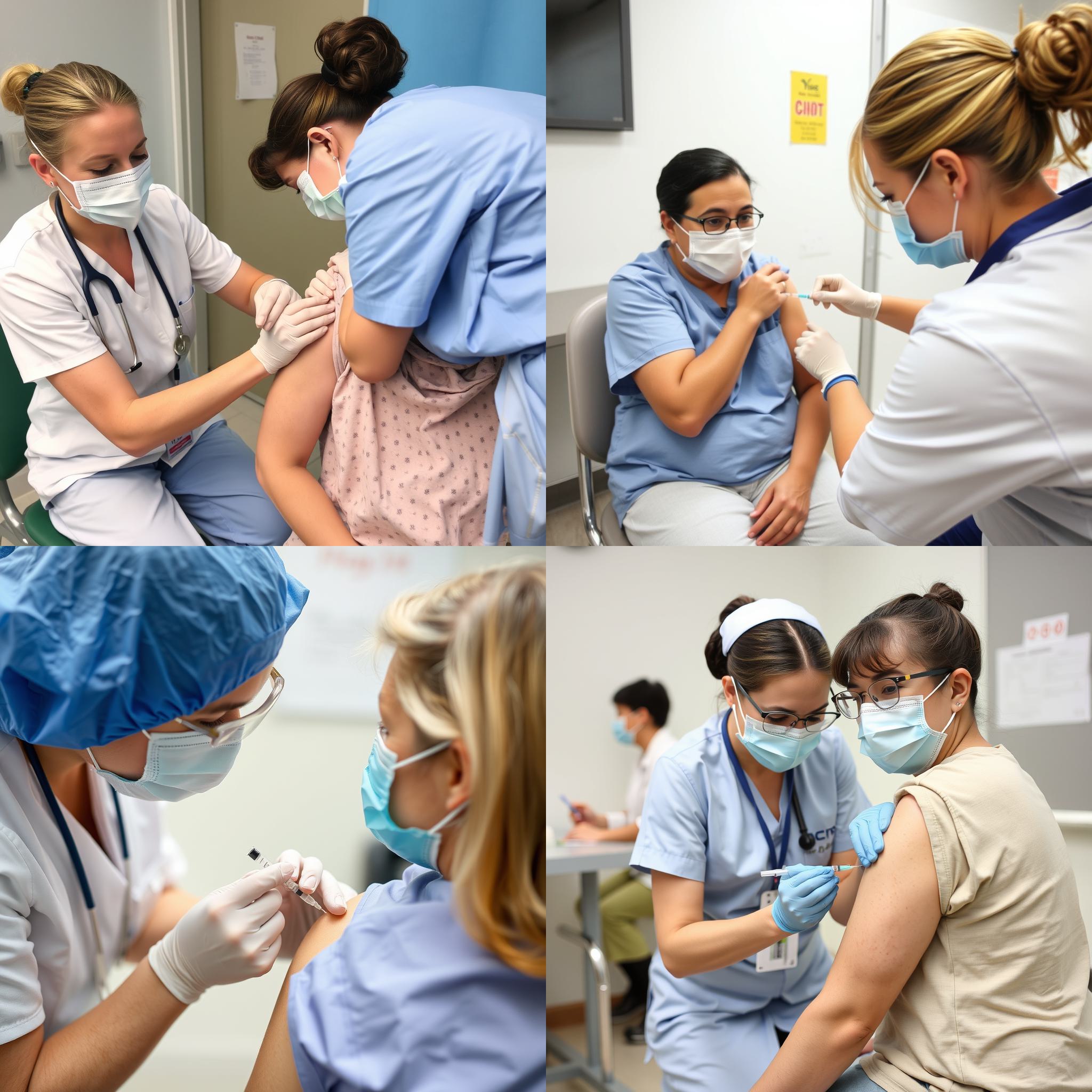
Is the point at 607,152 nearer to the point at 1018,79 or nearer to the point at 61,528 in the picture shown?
the point at 1018,79

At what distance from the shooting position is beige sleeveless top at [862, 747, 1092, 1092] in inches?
41.3

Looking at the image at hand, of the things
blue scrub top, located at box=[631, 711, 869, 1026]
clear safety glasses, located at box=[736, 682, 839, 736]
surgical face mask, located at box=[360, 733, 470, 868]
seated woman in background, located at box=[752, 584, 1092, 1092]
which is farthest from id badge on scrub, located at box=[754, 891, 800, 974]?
surgical face mask, located at box=[360, 733, 470, 868]

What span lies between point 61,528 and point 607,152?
87cm

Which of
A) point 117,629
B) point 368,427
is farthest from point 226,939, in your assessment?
point 368,427

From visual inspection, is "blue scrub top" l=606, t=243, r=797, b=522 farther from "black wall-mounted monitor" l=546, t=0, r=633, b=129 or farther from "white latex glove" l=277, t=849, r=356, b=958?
"white latex glove" l=277, t=849, r=356, b=958

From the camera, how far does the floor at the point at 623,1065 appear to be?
122cm

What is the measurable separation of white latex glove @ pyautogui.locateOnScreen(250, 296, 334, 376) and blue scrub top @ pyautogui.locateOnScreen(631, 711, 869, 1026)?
0.71 meters

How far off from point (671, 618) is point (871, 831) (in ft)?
1.24

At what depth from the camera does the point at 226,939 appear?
1.04m

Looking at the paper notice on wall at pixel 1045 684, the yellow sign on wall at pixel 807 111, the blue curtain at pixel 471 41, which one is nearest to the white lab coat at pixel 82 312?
the blue curtain at pixel 471 41

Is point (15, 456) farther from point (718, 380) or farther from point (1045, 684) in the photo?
point (1045, 684)

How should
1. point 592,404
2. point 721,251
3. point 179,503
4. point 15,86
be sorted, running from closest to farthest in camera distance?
1. point 15,86
2. point 179,503
3. point 721,251
4. point 592,404

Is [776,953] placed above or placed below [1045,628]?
below

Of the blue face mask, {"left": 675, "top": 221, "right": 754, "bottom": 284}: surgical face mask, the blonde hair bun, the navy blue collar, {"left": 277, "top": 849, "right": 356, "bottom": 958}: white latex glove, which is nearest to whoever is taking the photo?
the blonde hair bun
